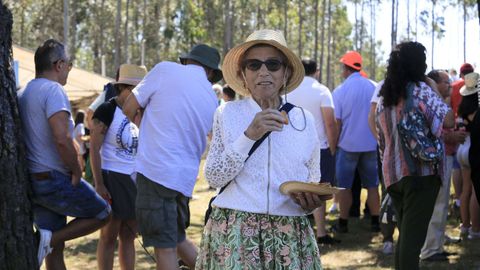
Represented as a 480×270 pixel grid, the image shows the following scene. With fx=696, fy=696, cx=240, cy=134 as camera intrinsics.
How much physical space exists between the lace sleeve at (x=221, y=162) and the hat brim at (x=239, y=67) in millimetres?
335

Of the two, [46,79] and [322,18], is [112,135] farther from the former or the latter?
[322,18]

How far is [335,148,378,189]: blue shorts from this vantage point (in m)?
7.79

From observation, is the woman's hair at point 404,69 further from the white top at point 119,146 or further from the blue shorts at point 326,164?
the blue shorts at point 326,164

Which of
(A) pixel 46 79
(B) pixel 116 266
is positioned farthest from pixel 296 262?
(B) pixel 116 266

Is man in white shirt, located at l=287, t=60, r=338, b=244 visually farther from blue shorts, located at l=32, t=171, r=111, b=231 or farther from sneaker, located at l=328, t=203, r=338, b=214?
blue shorts, located at l=32, t=171, r=111, b=231

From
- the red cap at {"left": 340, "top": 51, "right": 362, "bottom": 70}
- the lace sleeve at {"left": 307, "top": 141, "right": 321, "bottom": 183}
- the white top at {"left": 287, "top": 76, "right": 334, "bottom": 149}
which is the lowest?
the lace sleeve at {"left": 307, "top": 141, "right": 321, "bottom": 183}

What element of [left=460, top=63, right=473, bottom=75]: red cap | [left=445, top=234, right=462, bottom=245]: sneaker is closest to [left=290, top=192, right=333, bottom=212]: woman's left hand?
[left=445, top=234, right=462, bottom=245]: sneaker

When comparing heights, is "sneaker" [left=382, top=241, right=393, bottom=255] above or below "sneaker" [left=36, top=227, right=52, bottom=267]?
below

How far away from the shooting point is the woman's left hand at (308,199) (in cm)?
296

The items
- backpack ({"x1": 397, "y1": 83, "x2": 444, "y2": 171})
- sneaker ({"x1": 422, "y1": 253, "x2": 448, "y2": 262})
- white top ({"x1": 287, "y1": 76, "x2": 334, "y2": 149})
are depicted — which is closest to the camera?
backpack ({"x1": 397, "y1": 83, "x2": 444, "y2": 171})

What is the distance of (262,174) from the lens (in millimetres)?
3059

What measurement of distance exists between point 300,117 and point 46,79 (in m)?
2.24

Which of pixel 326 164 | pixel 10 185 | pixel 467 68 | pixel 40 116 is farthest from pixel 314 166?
pixel 467 68

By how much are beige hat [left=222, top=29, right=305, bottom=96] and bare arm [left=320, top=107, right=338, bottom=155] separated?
3.73 m
